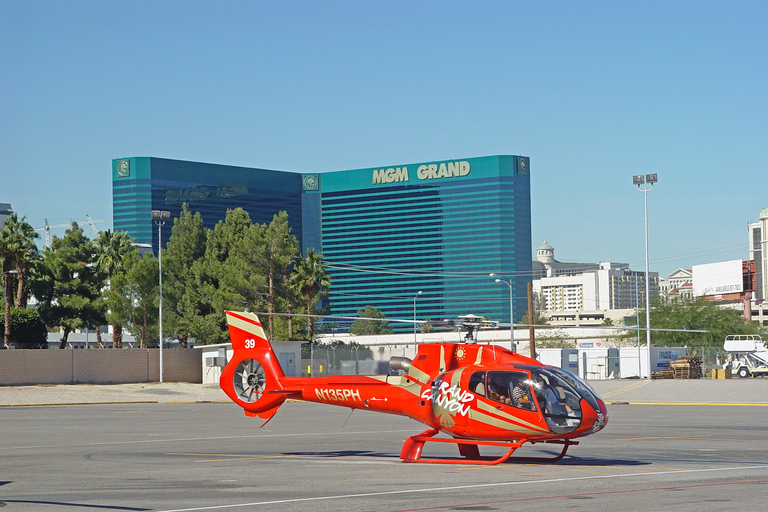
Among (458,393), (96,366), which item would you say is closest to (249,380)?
(458,393)

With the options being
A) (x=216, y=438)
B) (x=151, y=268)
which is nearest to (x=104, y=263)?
(x=151, y=268)

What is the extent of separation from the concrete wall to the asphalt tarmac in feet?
96.6

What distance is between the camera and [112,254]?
246ft

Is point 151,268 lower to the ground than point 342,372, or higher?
higher

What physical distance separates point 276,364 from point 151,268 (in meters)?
50.9

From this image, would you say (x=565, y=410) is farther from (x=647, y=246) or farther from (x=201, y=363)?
(x=201, y=363)

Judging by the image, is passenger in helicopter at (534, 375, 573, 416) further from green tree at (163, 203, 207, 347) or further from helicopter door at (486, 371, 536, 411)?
green tree at (163, 203, 207, 347)

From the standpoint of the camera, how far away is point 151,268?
70.6 metres

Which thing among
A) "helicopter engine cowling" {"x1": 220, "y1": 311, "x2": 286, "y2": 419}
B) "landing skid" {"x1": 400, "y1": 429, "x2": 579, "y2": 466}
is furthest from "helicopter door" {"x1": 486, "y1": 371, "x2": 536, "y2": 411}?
"helicopter engine cowling" {"x1": 220, "y1": 311, "x2": 286, "y2": 419}

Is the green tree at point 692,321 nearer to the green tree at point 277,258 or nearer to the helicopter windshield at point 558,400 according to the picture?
the green tree at point 277,258

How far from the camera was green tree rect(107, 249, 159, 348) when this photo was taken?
6969 cm

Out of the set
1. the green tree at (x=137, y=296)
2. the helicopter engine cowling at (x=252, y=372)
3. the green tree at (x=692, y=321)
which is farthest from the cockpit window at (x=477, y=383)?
the green tree at (x=692, y=321)

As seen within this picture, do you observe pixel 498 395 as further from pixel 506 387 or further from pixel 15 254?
pixel 15 254

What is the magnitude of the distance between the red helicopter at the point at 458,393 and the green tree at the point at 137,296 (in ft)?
163
